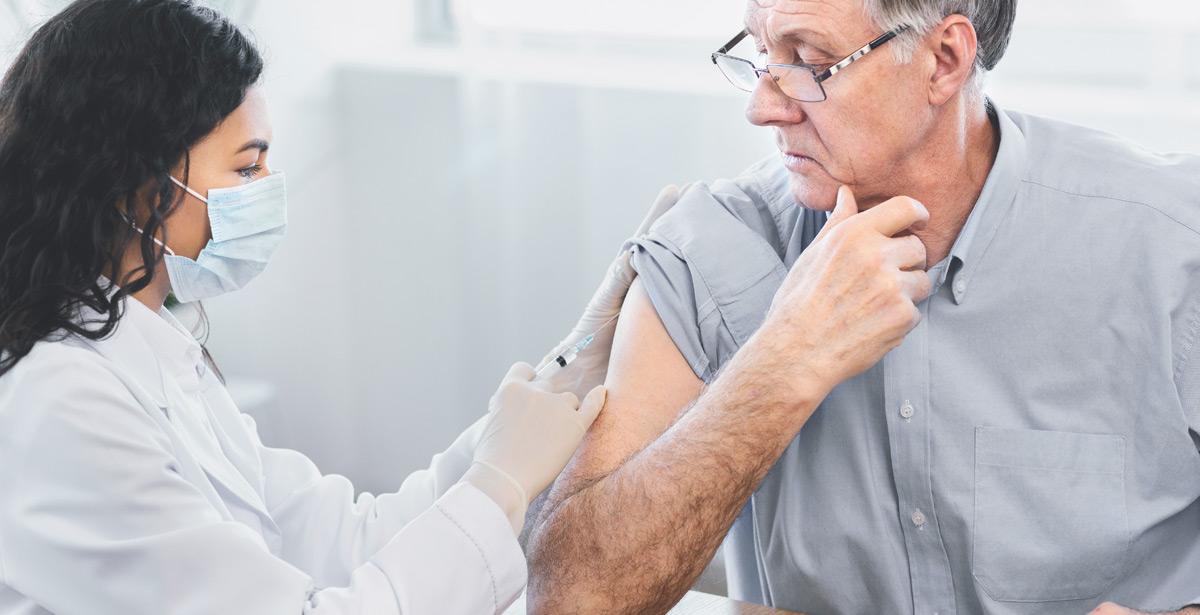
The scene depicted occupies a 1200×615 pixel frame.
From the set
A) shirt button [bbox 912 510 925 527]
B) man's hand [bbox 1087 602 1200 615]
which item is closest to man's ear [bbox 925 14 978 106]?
shirt button [bbox 912 510 925 527]

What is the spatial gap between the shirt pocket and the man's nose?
44cm

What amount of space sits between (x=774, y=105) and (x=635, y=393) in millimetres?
395

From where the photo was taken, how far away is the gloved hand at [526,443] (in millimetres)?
1416

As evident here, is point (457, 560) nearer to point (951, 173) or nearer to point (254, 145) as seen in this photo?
point (254, 145)

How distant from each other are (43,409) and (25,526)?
112 millimetres

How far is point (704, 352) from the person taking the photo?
1.57 metres

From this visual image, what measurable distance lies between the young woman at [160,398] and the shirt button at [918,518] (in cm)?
41

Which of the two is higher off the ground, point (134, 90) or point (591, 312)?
point (134, 90)

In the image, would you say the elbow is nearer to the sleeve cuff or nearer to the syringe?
the sleeve cuff

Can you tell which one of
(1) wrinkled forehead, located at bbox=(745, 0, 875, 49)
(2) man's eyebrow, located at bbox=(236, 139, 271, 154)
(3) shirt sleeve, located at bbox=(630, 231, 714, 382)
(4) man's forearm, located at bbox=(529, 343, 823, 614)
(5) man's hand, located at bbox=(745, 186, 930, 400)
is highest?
(1) wrinkled forehead, located at bbox=(745, 0, 875, 49)

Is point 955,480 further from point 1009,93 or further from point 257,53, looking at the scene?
point 1009,93

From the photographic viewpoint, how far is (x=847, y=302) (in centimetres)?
139

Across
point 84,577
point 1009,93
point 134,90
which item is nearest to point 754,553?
point 84,577

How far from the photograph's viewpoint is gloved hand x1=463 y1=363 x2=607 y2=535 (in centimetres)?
142
